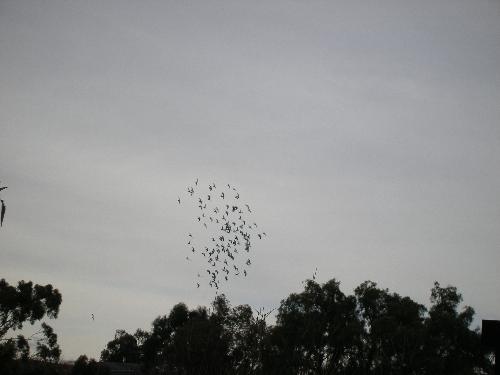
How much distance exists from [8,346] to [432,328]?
32.2m

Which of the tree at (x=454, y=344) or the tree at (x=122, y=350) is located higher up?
the tree at (x=454, y=344)

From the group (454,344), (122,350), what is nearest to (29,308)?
(454,344)

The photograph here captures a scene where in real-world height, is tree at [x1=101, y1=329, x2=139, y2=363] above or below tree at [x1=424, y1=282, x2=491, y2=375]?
below

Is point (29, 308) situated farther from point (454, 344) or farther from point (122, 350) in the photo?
point (122, 350)

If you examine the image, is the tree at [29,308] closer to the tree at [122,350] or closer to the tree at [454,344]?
the tree at [454,344]

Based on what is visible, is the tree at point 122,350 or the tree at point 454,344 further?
the tree at point 122,350

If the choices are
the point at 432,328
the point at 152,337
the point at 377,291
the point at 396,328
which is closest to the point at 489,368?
the point at 432,328

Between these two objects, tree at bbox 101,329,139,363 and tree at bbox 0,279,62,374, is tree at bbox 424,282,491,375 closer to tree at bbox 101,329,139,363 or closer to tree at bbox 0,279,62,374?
tree at bbox 0,279,62,374

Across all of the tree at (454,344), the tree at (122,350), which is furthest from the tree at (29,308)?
the tree at (122,350)

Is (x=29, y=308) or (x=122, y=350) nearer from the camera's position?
(x=29, y=308)

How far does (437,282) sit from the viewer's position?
37188 millimetres

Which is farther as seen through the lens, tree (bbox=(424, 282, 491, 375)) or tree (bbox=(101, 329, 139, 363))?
tree (bbox=(101, 329, 139, 363))

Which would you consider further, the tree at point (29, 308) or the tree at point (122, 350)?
the tree at point (122, 350)

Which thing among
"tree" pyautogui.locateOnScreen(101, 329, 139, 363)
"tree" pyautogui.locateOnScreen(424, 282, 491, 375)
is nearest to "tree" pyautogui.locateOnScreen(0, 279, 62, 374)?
"tree" pyautogui.locateOnScreen(424, 282, 491, 375)
